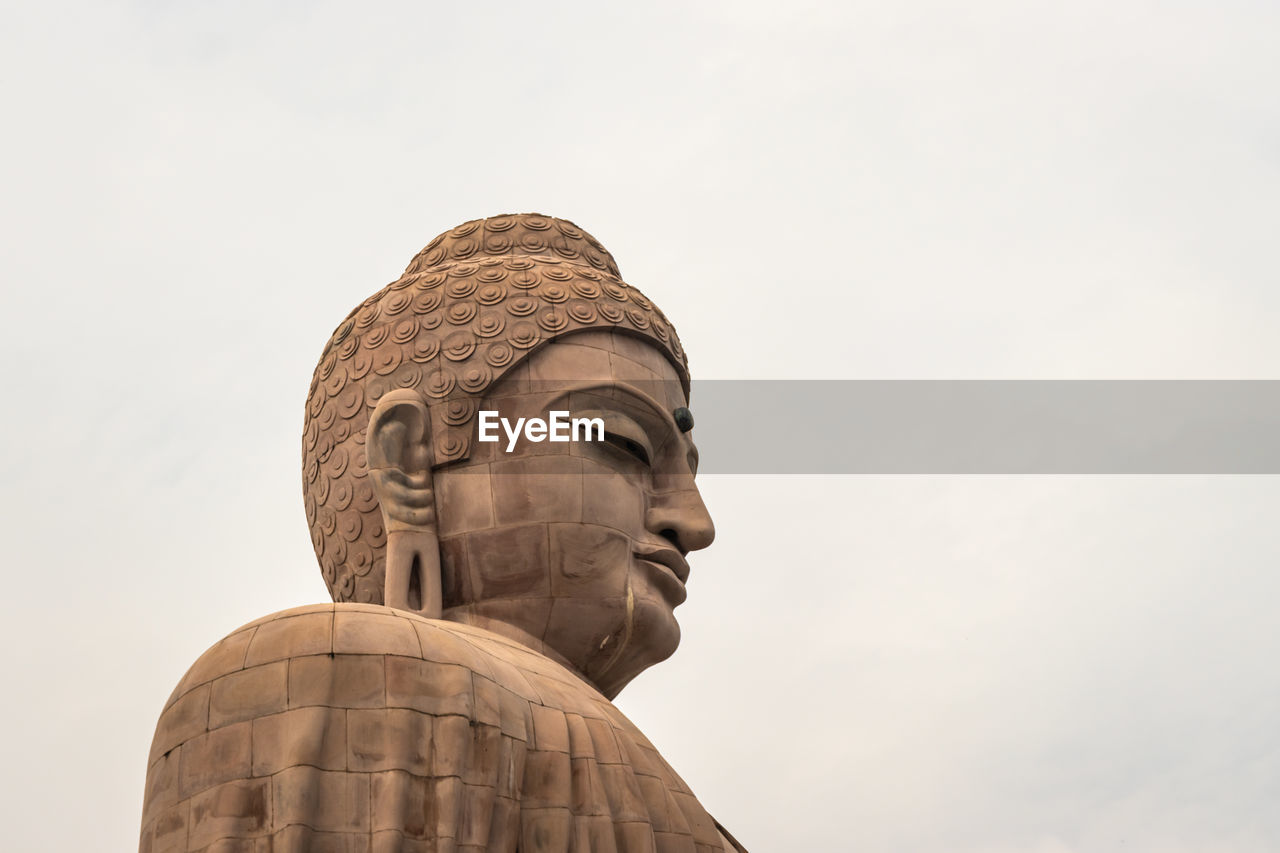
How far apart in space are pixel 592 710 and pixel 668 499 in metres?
2.03

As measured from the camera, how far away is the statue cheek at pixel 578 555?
37.1 ft

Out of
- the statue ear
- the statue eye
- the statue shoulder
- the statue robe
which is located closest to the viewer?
the statue robe

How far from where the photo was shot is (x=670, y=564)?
11.8m

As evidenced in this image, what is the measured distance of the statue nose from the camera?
38.7 ft

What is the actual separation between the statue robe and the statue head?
1.60m

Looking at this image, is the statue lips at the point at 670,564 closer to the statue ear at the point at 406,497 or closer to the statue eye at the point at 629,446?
the statue eye at the point at 629,446

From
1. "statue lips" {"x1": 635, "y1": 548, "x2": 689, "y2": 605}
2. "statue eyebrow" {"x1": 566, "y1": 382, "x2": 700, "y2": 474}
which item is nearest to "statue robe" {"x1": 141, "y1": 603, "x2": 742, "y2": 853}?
"statue lips" {"x1": 635, "y1": 548, "x2": 689, "y2": 605}

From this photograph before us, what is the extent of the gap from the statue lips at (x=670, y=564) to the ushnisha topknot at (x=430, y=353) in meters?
1.24

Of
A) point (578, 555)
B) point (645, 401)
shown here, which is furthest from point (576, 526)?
point (645, 401)

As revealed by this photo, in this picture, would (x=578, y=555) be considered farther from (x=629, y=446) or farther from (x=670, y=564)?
(x=629, y=446)

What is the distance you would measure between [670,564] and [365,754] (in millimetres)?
3323

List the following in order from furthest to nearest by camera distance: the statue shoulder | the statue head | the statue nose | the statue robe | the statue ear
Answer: the statue nose → the statue head → the statue ear → the statue shoulder → the statue robe

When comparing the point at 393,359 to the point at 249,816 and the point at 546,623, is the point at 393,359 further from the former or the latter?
the point at 249,816

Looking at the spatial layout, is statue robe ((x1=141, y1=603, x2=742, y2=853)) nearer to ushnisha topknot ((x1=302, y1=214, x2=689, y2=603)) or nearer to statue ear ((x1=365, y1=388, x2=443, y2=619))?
statue ear ((x1=365, y1=388, x2=443, y2=619))
